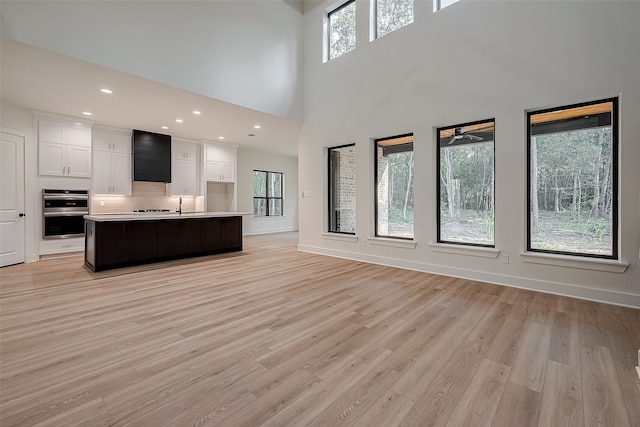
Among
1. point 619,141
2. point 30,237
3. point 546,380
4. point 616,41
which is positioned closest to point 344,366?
point 546,380

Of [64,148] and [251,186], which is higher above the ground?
[64,148]

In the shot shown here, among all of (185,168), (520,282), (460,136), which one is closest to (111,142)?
(185,168)

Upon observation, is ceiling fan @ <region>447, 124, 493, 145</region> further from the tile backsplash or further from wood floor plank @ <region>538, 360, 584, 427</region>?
the tile backsplash

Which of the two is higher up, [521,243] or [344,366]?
[521,243]

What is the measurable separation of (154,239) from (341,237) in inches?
134

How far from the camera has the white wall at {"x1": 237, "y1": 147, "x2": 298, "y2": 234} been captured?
9.34m

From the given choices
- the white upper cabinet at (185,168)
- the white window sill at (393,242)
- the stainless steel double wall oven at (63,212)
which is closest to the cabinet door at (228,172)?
the white upper cabinet at (185,168)

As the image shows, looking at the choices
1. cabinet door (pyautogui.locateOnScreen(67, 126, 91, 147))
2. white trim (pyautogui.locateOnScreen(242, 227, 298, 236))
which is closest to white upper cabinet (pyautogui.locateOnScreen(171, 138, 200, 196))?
cabinet door (pyautogui.locateOnScreen(67, 126, 91, 147))

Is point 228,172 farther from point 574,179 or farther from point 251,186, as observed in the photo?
point 574,179

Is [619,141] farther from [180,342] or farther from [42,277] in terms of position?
[42,277]

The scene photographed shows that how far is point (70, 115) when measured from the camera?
5684 millimetres

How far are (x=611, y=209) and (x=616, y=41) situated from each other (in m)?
1.81

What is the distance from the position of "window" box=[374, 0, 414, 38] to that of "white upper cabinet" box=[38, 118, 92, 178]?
6251 millimetres

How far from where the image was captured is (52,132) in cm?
556
